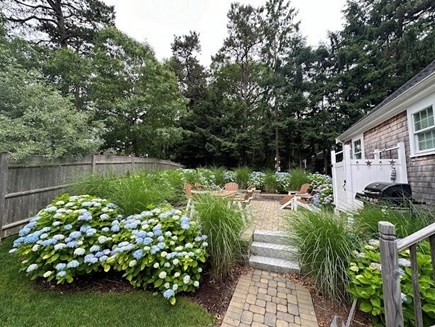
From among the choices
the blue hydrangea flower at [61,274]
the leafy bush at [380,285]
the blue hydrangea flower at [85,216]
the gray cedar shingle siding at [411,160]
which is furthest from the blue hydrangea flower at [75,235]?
the gray cedar shingle siding at [411,160]

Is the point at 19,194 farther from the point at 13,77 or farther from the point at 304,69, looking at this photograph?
the point at 304,69

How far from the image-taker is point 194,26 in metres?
16.8

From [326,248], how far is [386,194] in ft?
7.01

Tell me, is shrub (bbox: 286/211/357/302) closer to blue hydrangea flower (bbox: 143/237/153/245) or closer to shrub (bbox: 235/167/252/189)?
blue hydrangea flower (bbox: 143/237/153/245)

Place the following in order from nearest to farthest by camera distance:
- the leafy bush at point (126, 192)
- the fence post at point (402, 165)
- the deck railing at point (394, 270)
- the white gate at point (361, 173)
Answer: the deck railing at point (394, 270) → the leafy bush at point (126, 192) → the white gate at point (361, 173) → the fence post at point (402, 165)

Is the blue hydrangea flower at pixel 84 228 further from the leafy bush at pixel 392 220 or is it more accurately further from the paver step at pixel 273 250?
the leafy bush at pixel 392 220

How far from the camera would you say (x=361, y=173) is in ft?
14.0

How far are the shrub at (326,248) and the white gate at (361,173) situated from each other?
1859 millimetres

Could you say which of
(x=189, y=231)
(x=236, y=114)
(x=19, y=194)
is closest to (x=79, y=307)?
(x=189, y=231)

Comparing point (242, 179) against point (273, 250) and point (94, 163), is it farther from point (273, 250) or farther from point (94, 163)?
point (273, 250)

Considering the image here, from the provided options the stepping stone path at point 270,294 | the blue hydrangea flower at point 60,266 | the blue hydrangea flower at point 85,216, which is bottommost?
the stepping stone path at point 270,294

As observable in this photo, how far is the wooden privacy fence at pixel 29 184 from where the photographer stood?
11.2ft

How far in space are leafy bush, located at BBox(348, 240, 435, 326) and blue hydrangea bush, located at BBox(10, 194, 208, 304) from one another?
1.61 meters

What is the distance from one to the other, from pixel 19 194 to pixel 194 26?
18070mm
